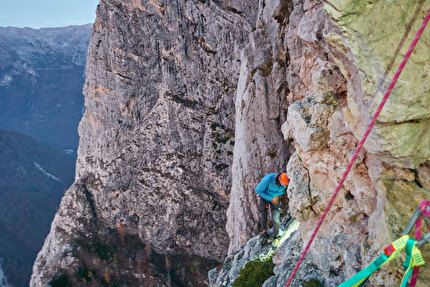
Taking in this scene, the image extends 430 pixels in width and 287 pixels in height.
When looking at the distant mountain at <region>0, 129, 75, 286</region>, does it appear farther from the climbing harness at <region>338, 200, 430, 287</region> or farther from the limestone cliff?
the climbing harness at <region>338, 200, 430, 287</region>

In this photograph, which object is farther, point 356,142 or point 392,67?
point 356,142

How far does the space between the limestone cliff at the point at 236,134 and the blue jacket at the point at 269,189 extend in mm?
1146

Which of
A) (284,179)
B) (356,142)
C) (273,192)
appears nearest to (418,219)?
(356,142)

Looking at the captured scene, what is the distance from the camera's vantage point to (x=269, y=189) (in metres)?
13.9

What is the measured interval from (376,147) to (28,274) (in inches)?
4797

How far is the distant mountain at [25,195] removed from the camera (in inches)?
4250

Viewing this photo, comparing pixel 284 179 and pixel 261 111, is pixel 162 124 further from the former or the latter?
pixel 284 179

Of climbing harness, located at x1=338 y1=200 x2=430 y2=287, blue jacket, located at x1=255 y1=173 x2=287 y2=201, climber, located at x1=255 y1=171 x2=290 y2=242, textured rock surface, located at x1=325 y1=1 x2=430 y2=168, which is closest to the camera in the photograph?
climbing harness, located at x1=338 y1=200 x2=430 y2=287

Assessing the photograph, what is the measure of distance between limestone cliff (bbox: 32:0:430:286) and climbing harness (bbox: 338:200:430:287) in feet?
3.14

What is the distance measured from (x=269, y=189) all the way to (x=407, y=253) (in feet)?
28.7

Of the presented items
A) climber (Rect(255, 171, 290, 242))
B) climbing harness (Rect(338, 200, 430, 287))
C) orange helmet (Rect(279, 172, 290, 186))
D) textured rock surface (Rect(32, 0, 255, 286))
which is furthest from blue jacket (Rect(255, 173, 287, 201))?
textured rock surface (Rect(32, 0, 255, 286))

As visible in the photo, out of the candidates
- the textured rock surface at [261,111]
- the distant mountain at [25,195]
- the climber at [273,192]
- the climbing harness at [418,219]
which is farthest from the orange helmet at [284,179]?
the distant mountain at [25,195]

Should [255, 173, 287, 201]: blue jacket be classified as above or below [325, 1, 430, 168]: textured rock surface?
below

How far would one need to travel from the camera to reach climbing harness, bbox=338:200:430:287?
16.7 feet
